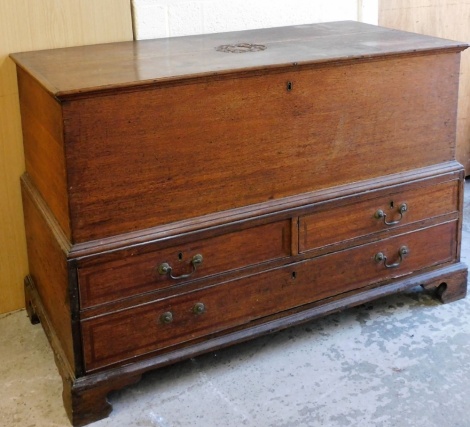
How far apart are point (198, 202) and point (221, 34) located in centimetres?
81

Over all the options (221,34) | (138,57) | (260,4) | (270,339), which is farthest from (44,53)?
(270,339)

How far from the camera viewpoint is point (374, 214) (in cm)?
252

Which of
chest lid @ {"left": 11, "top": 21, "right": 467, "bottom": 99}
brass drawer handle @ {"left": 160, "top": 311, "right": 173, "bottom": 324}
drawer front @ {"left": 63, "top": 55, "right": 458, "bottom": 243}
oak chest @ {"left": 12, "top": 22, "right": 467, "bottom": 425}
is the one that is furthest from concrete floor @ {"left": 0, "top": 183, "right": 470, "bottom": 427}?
chest lid @ {"left": 11, "top": 21, "right": 467, "bottom": 99}

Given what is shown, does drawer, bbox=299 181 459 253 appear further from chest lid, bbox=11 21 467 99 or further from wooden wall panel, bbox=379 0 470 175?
wooden wall panel, bbox=379 0 470 175

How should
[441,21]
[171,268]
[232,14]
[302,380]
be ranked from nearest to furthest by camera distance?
[171,268] → [302,380] → [232,14] → [441,21]

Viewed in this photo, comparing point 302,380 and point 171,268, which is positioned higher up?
point 171,268

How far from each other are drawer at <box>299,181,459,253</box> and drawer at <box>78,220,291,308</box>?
10 cm

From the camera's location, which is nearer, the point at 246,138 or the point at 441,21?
the point at 246,138

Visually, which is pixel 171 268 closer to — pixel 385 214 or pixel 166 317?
pixel 166 317

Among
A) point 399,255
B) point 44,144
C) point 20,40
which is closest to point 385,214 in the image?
point 399,255

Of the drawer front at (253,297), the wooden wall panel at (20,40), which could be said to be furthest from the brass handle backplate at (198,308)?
the wooden wall panel at (20,40)

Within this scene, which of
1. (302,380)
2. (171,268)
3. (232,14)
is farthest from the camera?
(232,14)

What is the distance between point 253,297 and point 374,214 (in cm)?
49

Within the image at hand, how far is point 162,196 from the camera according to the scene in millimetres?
2133
